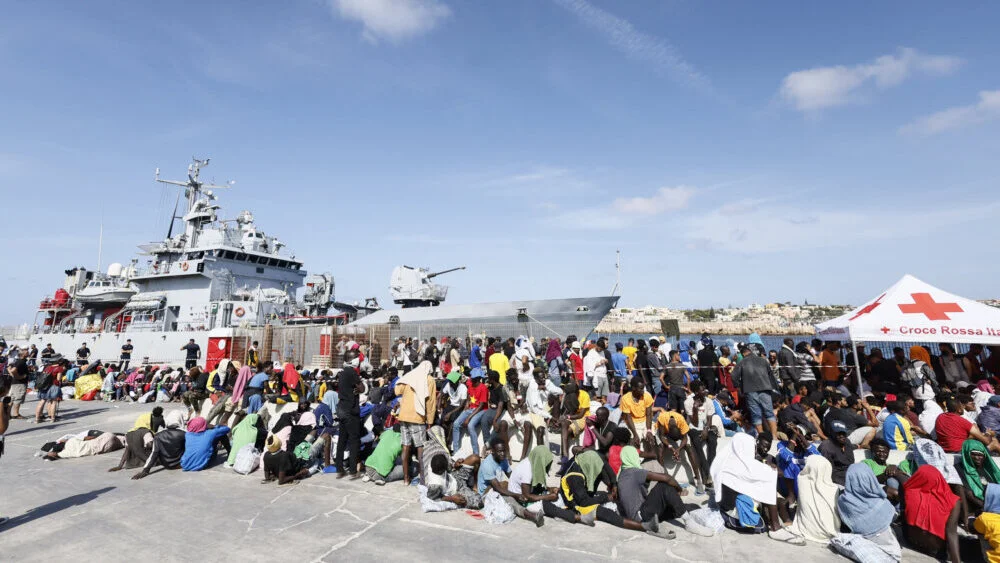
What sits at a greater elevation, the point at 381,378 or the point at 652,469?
the point at 381,378

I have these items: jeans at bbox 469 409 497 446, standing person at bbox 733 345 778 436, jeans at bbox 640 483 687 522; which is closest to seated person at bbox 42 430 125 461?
jeans at bbox 469 409 497 446

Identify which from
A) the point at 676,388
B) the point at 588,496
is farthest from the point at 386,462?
the point at 676,388

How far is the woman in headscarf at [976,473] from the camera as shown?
16.7 ft

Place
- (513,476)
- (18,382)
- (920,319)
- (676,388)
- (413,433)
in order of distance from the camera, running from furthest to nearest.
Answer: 1. (18,382)
2. (920,319)
3. (676,388)
4. (413,433)
5. (513,476)

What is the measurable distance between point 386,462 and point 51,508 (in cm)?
436

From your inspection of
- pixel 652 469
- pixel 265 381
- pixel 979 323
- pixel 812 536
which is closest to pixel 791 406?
pixel 812 536

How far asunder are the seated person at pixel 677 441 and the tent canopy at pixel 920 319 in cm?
491

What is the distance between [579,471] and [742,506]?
1.85m

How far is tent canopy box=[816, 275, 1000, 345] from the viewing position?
847 centimetres

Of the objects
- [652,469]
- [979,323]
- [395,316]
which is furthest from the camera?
[395,316]

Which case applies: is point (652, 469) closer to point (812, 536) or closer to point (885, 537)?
point (812, 536)

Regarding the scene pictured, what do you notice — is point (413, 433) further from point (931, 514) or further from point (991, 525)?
point (991, 525)

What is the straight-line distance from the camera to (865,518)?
4719 millimetres

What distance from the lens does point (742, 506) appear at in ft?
17.2
